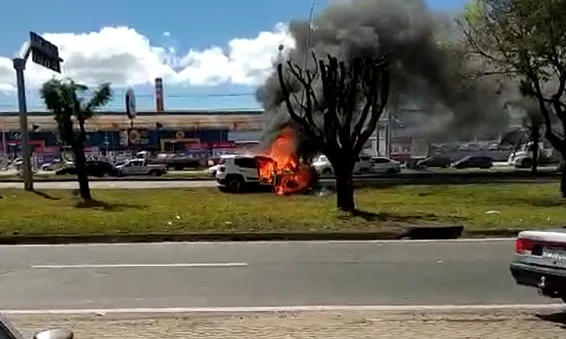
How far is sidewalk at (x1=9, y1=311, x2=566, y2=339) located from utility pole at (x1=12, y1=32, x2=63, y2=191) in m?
24.5

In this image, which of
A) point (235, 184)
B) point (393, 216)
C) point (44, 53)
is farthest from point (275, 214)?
point (44, 53)

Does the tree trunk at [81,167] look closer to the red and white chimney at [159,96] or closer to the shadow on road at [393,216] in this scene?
the shadow on road at [393,216]

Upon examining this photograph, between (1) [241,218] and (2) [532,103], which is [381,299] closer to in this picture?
(1) [241,218]

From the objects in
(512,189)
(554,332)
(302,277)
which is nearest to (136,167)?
(512,189)

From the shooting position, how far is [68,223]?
50.7 ft

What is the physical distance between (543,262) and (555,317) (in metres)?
0.53

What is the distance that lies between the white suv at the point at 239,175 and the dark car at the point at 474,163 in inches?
1185

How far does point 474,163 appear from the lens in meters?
57.4

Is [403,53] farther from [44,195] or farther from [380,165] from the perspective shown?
[44,195]

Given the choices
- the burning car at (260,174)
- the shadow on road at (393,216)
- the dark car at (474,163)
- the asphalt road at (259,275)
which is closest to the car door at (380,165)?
the dark car at (474,163)

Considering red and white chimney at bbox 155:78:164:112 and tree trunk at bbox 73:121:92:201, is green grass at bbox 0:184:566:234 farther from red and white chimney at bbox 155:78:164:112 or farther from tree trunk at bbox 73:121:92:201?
red and white chimney at bbox 155:78:164:112

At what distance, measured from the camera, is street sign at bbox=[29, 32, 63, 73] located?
32562 millimetres

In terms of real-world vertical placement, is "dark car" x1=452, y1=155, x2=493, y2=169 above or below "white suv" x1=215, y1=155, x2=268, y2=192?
below

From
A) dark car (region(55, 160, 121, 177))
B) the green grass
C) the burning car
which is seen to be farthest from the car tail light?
dark car (region(55, 160, 121, 177))
